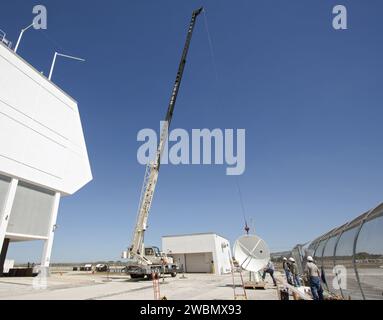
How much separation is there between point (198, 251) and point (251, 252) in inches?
931

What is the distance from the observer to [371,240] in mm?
6074

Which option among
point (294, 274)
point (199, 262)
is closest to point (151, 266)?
point (294, 274)

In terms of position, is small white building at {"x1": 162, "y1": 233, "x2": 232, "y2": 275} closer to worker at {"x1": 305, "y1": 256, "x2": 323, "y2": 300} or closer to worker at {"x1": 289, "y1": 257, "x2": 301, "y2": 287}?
worker at {"x1": 289, "y1": 257, "x2": 301, "y2": 287}

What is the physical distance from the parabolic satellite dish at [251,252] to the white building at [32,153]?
67.0 ft

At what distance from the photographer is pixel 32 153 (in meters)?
25.5

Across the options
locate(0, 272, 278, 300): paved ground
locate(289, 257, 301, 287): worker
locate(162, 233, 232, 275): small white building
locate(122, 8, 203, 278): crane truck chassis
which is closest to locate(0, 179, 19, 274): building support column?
locate(0, 272, 278, 300): paved ground

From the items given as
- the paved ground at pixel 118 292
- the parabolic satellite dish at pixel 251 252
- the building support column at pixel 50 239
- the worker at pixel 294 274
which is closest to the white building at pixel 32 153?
the building support column at pixel 50 239

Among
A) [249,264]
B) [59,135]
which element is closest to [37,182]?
[59,135]

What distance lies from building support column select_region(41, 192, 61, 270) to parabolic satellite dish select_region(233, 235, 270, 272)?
21.5 m

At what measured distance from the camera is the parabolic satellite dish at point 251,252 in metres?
14.0

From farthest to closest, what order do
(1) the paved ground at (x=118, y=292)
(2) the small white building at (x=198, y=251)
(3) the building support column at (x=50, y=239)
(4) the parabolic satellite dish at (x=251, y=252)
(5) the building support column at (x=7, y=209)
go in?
1. (2) the small white building at (x=198, y=251)
2. (3) the building support column at (x=50, y=239)
3. (5) the building support column at (x=7, y=209)
4. (4) the parabolic satellite dish at (x=251, y=252)
5. (1) the paved ground at (x=118, y=292)

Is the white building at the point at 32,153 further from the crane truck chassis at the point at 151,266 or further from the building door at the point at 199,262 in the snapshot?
the building door at the point at 199,262

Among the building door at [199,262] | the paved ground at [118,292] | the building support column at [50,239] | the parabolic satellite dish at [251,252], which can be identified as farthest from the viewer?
the building door at [199,262]
